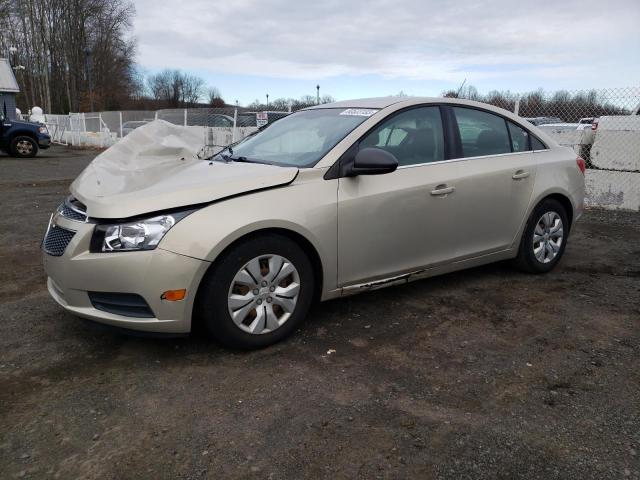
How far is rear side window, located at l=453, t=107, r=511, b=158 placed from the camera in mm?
4000

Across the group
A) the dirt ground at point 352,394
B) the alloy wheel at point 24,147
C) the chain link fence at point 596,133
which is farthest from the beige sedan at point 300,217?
the alloy wheel at point 24,147

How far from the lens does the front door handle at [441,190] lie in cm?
366

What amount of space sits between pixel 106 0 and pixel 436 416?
2257 inches

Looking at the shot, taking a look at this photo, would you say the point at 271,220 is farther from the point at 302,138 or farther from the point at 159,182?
the point at 302,138

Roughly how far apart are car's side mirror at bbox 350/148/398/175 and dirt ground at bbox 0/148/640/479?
107 centimetres

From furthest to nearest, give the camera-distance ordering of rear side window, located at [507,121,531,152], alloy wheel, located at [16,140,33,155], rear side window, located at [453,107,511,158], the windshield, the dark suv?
alloy wheel, located at [16,140,33,155], the dark suv, rear side window, located at [507,121,531,152], rear side window, located at [453,107,511,158], the windshield

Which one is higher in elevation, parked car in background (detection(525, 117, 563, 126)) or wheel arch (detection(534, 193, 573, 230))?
parked car in background (detection(525, 117, 563, 126))

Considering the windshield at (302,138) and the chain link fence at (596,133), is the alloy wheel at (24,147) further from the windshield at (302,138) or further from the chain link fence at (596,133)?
the windshield at (302,138)

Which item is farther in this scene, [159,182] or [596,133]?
[596,133]

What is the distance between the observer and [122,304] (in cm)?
281

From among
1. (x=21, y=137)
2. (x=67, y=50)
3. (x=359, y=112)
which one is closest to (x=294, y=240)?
(x=359, y=112)

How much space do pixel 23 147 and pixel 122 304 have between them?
62.2 feet

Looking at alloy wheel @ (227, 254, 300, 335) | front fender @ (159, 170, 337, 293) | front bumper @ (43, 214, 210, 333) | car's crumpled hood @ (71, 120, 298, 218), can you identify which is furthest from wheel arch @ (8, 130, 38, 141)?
alloy wheel @ (227, 254, 300, 335)

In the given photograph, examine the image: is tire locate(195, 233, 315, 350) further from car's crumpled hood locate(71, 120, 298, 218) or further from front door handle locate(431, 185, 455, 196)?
front door handle locate(431, 185, 455, 196)
